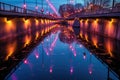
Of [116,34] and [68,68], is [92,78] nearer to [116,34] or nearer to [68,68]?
[68,68]

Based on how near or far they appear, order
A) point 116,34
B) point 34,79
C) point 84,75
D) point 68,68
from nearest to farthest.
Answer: point 34,79 < point 84,75 < point 68,68 < point 116,34

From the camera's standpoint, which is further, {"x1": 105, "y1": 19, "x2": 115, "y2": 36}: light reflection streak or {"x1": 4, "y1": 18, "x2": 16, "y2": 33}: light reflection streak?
{"x1": 105, "y1": 19, "x2": 115, "y2": 36}: light reflection streak

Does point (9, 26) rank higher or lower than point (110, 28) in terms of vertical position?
higher

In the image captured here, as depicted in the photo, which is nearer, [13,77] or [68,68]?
[13,77]

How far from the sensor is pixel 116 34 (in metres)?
32.5

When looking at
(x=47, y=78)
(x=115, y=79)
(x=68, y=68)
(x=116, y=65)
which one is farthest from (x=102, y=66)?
(x=47, y=78)

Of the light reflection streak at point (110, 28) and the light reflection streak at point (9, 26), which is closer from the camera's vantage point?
the light reflection streak at point (9, 26)

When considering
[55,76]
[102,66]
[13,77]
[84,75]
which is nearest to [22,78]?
[13,77]

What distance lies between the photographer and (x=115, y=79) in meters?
11.9

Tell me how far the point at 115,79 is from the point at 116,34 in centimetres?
2131

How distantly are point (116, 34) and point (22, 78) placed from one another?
22.7m

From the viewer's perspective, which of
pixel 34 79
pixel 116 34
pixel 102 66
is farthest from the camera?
pixel 116 34

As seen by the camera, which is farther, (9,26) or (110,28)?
(110,28)

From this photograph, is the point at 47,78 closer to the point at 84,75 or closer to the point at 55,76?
the point at 55,76
